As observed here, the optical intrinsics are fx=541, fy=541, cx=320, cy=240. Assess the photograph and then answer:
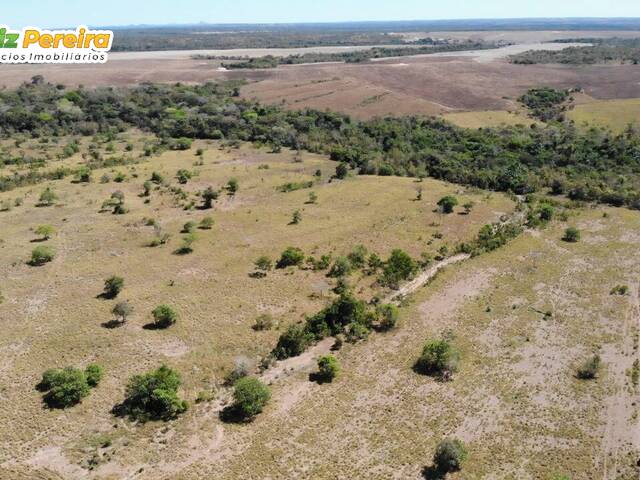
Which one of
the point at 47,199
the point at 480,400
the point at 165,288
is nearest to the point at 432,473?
the point at 480,400

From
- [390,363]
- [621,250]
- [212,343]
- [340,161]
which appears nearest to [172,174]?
[340,161]

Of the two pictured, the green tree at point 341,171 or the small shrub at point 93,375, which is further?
the green tree at point 341,171

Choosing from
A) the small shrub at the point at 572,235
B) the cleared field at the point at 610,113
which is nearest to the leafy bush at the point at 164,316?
the small shrub at the point at 572,235

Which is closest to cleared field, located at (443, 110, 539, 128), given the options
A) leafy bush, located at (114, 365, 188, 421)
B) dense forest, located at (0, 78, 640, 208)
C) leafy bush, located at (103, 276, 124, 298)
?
dense forest, located at (0, 78, 640, 208)

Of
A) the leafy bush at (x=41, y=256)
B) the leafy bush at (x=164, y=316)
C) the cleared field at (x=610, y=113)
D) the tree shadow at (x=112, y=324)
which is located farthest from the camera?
the cleared field at (x=610, y=113)

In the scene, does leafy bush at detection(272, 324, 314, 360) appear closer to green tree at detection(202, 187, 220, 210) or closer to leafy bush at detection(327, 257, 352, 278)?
leafy bush at detection(327, 257, 352, 278)

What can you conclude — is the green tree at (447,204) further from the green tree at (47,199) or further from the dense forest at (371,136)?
the green tree at (47,199)
